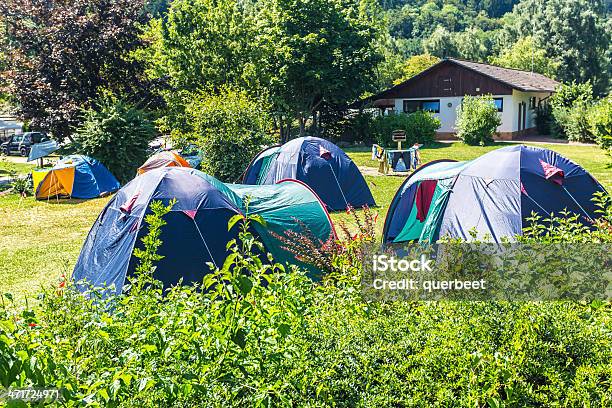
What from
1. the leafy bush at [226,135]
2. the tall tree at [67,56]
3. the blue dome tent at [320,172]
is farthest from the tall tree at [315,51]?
the blue dome tent at [320,172]

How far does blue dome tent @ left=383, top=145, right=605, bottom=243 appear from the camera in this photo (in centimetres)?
818

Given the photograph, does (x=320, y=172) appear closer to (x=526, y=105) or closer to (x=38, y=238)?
(x=38, y=238)

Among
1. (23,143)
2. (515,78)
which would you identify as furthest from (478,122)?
(23,143)

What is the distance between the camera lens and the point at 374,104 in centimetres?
3503

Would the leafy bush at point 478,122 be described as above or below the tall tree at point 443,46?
below

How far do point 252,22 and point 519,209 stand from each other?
2280 cm

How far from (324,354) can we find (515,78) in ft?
114

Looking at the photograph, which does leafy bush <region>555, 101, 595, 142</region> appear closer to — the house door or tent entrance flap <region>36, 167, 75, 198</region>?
the house door

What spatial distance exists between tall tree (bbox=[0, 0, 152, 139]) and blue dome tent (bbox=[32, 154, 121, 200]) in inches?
97.3

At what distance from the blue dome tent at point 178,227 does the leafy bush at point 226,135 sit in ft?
24.8

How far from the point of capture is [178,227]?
722 cm

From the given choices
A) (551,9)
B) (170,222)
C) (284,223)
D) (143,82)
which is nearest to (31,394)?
(170,222)

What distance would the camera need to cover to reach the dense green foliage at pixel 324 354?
9.17ft

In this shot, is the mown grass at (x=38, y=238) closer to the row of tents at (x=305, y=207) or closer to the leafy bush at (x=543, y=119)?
the row of tents at (x=305, y=207)
